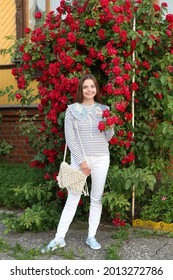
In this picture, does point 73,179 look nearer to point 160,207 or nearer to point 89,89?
point 89,89

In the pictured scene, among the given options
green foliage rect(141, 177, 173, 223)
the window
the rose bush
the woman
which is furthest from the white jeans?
the window

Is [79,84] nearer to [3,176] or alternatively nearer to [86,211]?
[86,211]

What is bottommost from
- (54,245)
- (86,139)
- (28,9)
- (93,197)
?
(54,245)

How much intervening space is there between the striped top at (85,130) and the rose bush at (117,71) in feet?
0.89

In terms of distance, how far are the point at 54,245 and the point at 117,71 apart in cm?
173

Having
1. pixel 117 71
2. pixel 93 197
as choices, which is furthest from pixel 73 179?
pixel 117 71

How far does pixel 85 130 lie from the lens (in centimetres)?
390

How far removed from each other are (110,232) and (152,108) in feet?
4.58

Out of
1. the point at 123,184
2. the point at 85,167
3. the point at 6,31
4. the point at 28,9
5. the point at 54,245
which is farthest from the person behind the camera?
the point at 6,31

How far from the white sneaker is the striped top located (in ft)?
2.59

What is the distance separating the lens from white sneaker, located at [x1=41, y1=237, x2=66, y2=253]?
396cm

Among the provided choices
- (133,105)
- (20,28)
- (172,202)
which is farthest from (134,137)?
(20,28)

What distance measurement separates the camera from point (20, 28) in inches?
281

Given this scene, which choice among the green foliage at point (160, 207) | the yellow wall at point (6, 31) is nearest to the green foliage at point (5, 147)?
the yellow wall at point (6, 31)
